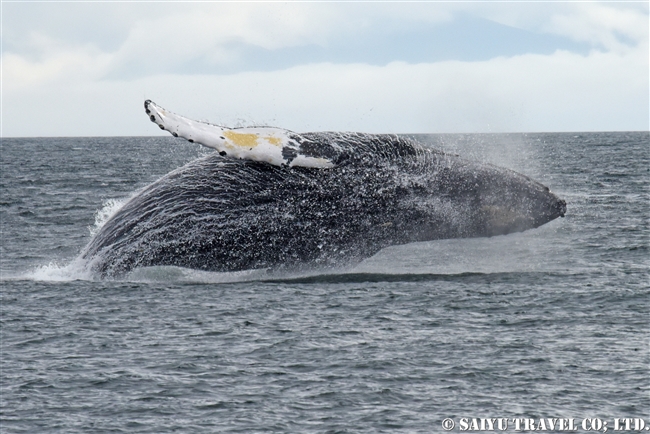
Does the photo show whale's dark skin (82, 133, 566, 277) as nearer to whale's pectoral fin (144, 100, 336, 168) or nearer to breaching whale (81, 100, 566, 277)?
breaching whale (81, 100, 566, 277)

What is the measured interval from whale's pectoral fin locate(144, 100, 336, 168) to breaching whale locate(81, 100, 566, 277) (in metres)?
0.05

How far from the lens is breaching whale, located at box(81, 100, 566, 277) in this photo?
1442 centimetres

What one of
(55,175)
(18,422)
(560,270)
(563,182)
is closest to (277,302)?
(18,422)

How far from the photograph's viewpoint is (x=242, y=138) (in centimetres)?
1344

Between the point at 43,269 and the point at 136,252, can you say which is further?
the point at 43,269

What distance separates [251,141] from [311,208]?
170 cm

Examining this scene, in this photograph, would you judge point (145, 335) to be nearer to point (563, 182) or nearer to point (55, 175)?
point (563, 182)

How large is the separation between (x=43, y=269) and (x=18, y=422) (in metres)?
8.06

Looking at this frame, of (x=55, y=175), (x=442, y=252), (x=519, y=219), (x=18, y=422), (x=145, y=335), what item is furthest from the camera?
A: (x=55, y=175)

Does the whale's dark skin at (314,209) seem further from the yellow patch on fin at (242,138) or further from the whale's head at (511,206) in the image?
the yellow patch on fin at (242,138)

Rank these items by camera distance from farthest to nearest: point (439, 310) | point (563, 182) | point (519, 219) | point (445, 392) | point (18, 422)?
1. point (563, 182)
2. point (519, 219)
3. point (439, 310)
4. point (445, 392)
5. point (18, 422)

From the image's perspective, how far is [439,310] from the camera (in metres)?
14.0

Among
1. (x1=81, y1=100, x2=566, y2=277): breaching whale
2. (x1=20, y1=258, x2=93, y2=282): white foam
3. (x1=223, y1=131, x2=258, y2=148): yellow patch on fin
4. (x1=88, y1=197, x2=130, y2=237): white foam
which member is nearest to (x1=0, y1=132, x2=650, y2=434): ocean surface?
(x1=20, y1=258, x2=93, y2=282): white foam

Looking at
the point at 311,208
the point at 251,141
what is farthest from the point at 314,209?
the point at 251,141
